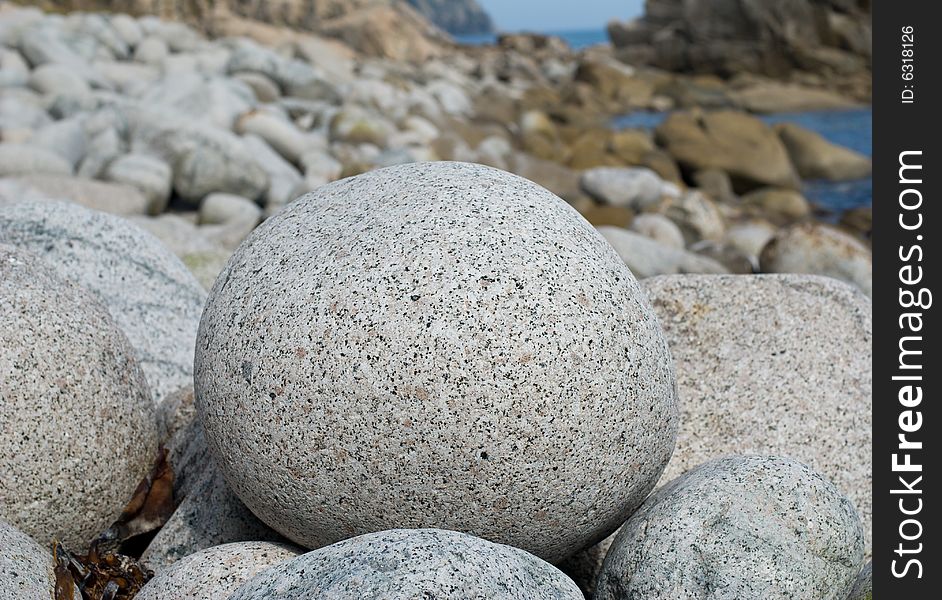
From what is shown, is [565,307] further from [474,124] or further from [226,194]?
[474,124]

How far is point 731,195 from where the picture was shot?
16.4 metres

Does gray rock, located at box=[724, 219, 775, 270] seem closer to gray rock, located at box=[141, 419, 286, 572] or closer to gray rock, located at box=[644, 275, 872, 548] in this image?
gray rock, located at box=[644, 275, 872, 548]

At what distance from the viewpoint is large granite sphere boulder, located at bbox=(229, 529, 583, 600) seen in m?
2.23

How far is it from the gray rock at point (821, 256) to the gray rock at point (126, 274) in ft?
21.6

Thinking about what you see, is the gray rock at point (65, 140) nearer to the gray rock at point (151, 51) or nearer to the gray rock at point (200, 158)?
the gray rock at point (200, 158)

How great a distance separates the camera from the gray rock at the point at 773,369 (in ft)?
12.1

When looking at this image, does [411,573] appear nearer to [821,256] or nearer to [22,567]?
[22,567]

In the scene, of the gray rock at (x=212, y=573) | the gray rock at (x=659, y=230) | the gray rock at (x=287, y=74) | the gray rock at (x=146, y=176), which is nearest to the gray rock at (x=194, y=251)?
the gray rock at (x=146, y=176)

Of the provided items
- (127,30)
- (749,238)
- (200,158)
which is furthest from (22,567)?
(127,30)

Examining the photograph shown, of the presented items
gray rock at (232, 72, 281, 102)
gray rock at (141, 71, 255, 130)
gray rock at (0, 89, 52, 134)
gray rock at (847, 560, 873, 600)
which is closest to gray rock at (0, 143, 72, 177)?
gray rock at (0, 89, 52, 134)

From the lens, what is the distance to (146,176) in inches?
375

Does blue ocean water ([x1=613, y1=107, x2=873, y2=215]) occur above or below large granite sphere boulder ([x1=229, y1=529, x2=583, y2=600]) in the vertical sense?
below

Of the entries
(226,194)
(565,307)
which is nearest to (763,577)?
(565,307)

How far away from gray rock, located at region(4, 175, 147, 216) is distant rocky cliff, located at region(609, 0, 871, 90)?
3070cm
